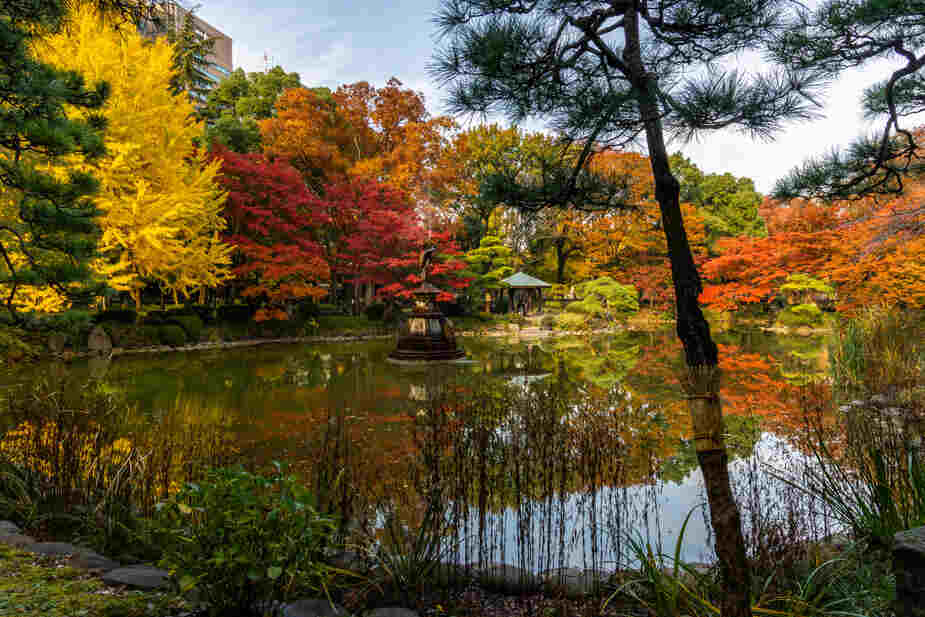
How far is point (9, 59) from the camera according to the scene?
2484mm

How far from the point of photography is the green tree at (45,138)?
8.20 ft

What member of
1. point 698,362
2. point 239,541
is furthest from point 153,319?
point 698,362

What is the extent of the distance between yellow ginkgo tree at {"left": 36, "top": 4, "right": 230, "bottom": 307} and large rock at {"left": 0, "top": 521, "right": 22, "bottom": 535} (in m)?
7.69

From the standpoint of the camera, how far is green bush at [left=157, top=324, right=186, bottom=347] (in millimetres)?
10539

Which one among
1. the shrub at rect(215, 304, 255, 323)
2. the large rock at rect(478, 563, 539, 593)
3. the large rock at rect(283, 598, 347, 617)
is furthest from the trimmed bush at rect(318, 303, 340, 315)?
the large rock at rect(283, 598, 347, 617)

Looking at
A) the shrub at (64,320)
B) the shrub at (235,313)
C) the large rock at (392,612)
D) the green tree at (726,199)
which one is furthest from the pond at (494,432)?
the green tree at (726,199)

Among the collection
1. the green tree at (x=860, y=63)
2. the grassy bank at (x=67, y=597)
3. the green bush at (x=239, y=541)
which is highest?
the green tree at (x=860, y=63)

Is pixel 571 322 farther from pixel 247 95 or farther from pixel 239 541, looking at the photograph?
pixel 247 95

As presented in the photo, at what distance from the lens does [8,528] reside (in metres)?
2.14

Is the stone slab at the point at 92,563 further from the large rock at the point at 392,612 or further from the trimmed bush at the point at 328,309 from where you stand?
the trimmed bush at the point at 328,309

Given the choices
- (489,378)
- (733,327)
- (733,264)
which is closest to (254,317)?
(489,378)

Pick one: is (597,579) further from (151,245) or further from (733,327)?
(733,327)

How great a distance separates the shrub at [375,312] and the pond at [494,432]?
14.3ft

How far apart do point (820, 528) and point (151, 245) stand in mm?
11188
